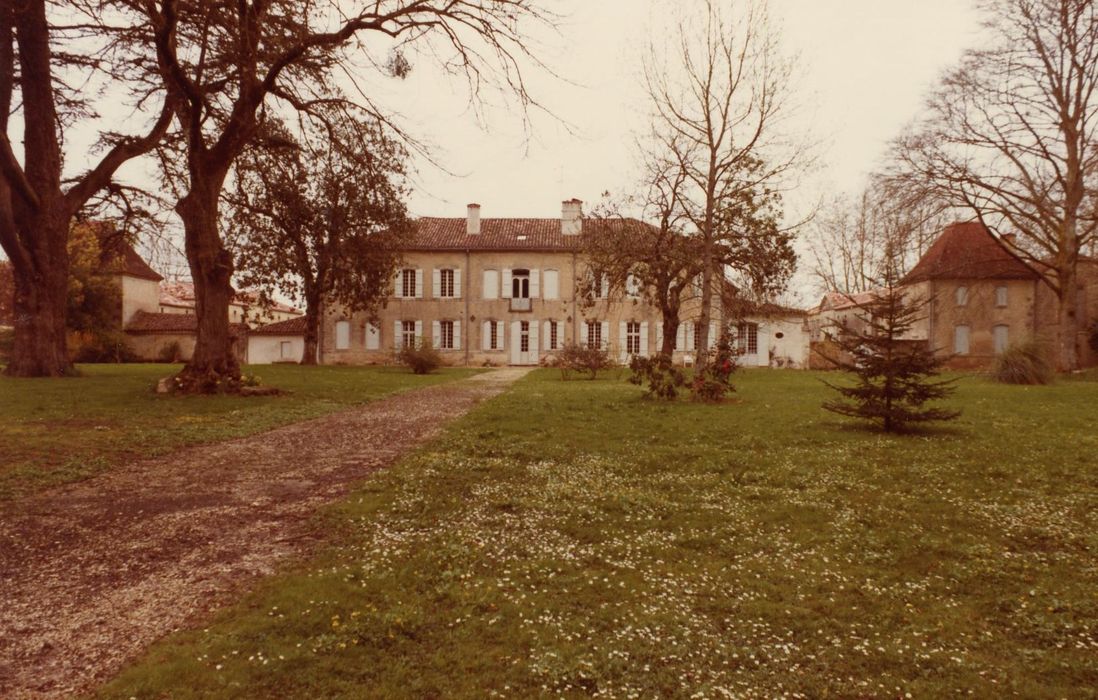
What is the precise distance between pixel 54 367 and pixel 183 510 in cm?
1811

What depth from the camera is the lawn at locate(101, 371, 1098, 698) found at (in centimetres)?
329

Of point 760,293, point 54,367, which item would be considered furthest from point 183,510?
point 760,293

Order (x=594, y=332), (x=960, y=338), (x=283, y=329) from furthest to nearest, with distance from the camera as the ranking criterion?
(x=283, y=329) < (x=594, y=332) < (x=960, y=338)

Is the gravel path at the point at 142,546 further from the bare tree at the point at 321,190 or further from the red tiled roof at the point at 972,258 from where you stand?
the red tiled roof at the point at 972,258

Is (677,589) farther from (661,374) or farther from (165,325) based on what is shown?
(165,325)

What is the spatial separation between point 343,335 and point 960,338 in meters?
41.7

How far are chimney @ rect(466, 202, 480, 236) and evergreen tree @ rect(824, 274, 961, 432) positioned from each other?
37491 millimetres

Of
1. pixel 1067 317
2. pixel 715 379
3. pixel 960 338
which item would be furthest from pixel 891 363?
pixel 960 338

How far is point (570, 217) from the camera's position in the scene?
46.8 m

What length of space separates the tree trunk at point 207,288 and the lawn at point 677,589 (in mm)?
10006

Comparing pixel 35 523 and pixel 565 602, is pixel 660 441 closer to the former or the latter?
pixel 565 602

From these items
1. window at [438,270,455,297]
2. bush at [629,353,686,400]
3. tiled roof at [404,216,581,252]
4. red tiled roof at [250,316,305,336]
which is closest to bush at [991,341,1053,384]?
bush at [629,353,686,400]

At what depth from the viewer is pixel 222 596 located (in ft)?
13.6

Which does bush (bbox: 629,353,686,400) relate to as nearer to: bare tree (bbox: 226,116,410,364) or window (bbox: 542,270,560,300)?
bare tree (bbox: 226,116,410,364)
